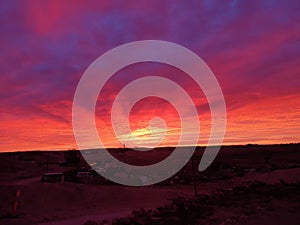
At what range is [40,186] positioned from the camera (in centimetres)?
2888

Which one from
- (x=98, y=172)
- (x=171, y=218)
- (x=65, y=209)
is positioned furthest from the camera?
(x=98, y=172)

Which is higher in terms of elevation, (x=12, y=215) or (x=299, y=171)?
(x=299, y=171)

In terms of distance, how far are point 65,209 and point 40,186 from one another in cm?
518

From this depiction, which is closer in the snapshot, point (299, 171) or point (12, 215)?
point (12, 215)

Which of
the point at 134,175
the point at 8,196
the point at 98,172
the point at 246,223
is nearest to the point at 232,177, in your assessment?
the point at 134,175

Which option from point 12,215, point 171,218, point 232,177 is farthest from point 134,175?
point 171,218

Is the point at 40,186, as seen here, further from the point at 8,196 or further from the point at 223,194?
the point at 223,194

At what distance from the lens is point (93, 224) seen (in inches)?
619

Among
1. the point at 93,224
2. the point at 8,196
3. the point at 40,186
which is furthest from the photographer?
the point at 40,186

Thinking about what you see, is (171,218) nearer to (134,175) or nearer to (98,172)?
(134,175)

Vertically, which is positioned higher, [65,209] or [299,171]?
[299,171]

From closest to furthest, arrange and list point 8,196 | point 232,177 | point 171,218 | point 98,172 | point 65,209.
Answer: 1. point 171,218
2. point 65,209
3. point 8,196
4. point 232,177
5. point 98,172

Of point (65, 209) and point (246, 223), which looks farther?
point (65, 209)

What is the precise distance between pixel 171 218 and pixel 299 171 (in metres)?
23.1
